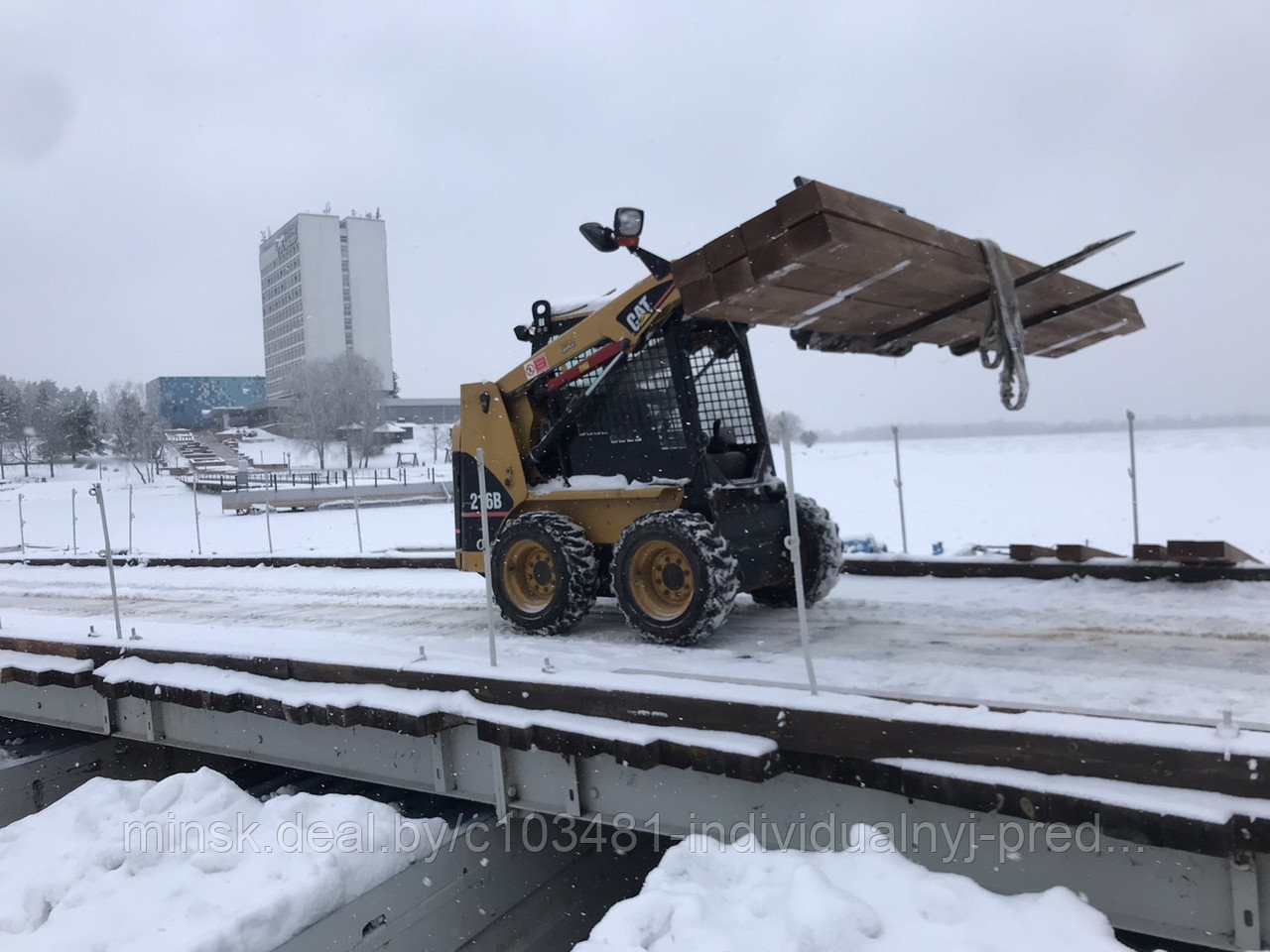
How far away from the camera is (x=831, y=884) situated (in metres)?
3.50

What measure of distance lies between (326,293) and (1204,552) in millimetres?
99939

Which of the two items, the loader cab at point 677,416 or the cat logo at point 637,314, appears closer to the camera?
the cat logo at point 637,314

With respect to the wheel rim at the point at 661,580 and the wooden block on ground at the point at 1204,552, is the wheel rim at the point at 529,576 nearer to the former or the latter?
the wheel rim at the point at 661,580

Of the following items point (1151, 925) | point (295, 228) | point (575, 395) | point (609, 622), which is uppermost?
point (295, 228)

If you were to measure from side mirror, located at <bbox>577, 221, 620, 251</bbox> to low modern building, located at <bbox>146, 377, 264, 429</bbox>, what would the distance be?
96.3 metres

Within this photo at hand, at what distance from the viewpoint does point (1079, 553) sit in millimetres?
7266

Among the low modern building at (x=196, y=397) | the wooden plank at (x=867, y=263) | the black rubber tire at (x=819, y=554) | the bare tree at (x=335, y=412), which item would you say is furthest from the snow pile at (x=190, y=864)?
the low modern building at (x=196, y=397)

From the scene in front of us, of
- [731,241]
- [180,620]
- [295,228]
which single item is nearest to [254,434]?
[295,228]

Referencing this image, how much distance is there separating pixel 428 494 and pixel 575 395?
29511 mm

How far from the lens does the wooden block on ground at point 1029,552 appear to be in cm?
754

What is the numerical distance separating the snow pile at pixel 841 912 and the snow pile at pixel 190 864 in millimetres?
1982

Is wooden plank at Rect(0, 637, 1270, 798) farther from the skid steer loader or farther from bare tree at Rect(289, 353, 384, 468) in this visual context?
bare tree at Rect(289, 353, 384, 468)

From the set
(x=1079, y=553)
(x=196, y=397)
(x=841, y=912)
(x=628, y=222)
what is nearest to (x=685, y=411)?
(x=628, y=222)

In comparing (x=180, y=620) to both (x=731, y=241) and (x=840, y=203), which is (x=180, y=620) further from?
(x=840, y=203)
